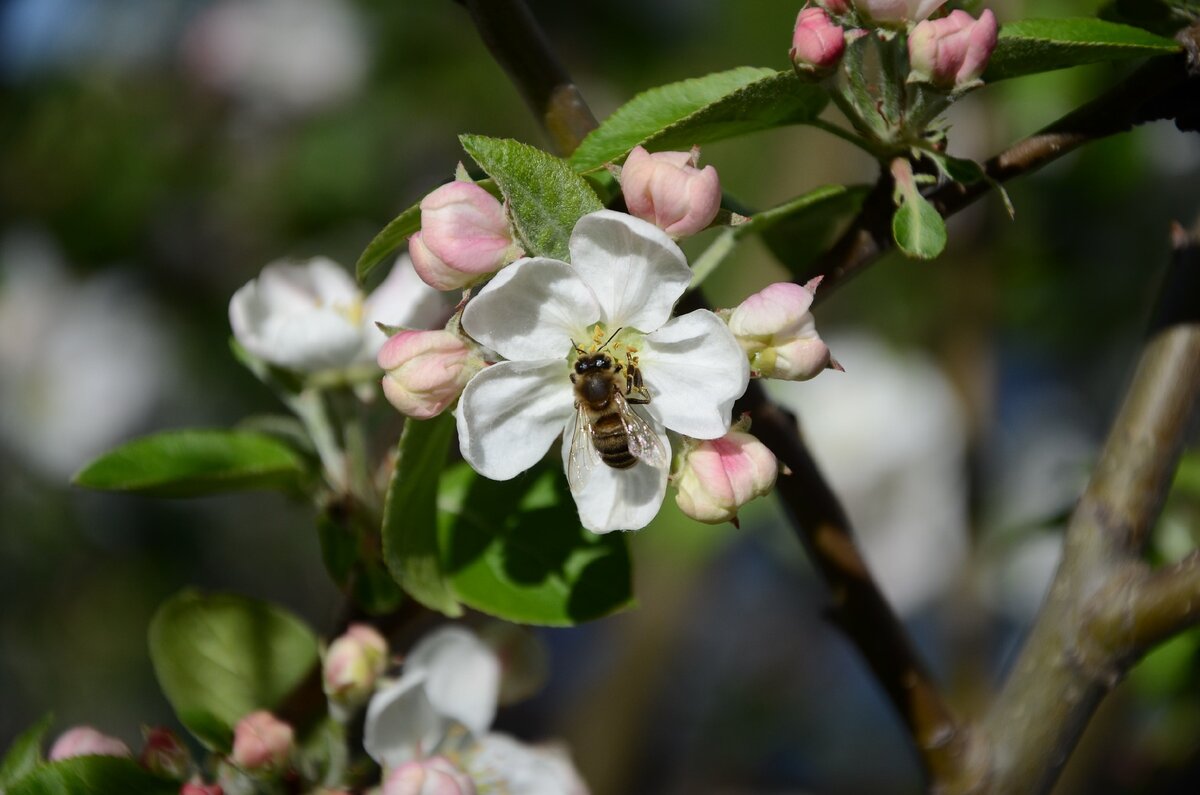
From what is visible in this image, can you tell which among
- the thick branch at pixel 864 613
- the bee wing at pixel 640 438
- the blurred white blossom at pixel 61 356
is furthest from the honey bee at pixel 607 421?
the blurred white blossom at pixel 61 356

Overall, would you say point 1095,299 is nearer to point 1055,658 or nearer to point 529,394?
point 1055,658

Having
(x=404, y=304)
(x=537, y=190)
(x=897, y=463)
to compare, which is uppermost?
(x=537, y=190)

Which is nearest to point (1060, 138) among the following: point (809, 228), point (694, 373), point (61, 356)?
point (809, 228)

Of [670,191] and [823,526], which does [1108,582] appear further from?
[670,191]

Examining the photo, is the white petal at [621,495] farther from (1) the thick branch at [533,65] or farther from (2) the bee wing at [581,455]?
(1) the thick branch at [533,65]

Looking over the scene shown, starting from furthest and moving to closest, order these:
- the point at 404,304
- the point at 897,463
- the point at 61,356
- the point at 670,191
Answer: the point at 61,356 < the point at 897,463 < the point at 404,304 < the point at 670,191

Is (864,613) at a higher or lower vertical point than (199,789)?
lower

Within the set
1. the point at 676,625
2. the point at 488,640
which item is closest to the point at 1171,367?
the point at 488,640
